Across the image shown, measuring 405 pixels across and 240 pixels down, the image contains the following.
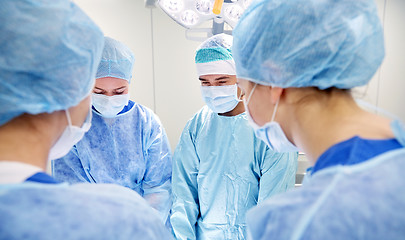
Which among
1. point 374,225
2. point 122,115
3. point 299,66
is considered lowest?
point 122,115

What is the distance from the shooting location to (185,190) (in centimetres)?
152

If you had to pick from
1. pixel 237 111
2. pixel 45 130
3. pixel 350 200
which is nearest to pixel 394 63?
pixel 237 111

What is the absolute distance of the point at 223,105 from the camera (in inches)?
60.2

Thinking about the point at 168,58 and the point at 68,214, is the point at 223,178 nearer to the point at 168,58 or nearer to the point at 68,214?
the point at 68,214

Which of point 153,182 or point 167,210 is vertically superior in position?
point 153,182

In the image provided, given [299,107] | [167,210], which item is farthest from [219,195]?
[299,107]

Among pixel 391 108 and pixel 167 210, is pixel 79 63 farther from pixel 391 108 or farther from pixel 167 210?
pixel 391 108

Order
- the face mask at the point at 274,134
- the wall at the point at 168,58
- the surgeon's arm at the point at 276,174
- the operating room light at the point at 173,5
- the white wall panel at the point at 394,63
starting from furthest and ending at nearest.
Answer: the white wall panel at the point at 394,63, the wall at the point at 168,58, the operating room light at the point at 173,5, the surgeon's arm at the point at 276,174, the face mask at the point at 274,134

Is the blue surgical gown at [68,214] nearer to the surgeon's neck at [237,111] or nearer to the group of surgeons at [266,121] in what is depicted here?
the group of surgeons at [266,121]

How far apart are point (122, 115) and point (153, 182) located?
0.41m

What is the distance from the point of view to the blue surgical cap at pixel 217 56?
149 centimetres

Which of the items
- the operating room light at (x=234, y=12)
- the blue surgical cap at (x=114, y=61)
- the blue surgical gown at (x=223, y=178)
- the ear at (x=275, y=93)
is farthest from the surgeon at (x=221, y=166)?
the ear at (x=275, y=93)

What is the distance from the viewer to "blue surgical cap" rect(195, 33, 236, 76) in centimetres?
149

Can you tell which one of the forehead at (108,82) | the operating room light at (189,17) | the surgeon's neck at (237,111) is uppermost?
the operating room light at (189,17)
